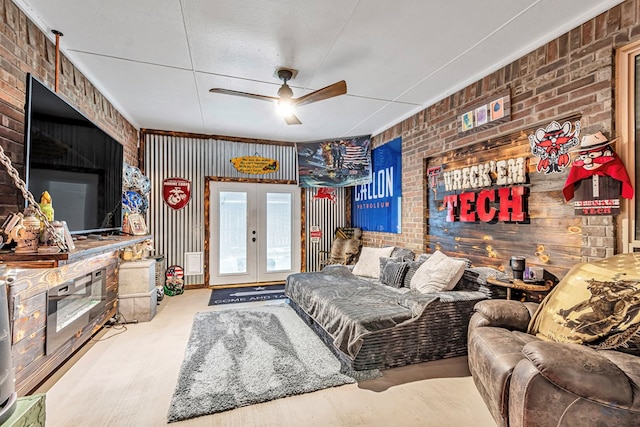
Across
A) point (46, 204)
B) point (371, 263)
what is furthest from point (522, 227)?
point (46, 204)

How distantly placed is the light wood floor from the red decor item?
9.20 ft

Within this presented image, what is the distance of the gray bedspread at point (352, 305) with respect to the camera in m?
2.38

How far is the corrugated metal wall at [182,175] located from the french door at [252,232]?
23cm

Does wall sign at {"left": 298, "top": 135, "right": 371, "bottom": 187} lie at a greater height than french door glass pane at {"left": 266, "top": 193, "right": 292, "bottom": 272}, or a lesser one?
greater

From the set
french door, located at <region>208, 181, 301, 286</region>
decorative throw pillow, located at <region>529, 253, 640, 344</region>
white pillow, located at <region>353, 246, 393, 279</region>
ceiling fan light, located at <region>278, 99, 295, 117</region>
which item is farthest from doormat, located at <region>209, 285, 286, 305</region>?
decorative throw pillow, located at <region>529, 253, 640, 344</region>

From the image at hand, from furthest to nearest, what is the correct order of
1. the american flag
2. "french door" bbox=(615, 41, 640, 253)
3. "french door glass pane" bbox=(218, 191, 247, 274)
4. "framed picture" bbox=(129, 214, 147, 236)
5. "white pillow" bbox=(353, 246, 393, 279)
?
"french door glass pane" bbox=(218, 191, 247, 274), the american flag, "white pillow" bbox=(353, 246, 393, 279), "framed picture" bbox=(129, 214, 147, 236), "french door" bbox=(615, 41, 640, 253)

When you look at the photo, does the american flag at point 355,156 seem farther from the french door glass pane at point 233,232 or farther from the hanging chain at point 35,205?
the hanging chain at point 35,205

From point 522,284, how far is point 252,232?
14.4ft

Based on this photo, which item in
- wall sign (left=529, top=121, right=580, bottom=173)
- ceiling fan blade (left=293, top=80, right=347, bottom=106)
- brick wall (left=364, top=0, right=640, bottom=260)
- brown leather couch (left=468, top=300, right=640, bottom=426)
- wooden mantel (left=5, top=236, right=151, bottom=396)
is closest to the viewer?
brown leather couch (left=468, top=300, right=640, bottom=426)

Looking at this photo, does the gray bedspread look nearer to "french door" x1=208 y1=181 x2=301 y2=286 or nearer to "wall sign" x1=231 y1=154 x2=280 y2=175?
"french door" x1=208 y1=181 x2=301 y2=286

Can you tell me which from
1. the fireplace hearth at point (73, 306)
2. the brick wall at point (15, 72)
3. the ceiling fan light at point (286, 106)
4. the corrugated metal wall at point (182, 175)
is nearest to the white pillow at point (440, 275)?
the ceiling fan light at point (286, 106)

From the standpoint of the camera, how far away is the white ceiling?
6.97 ft

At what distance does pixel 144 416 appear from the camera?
187cm

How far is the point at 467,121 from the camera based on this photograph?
3.27m
